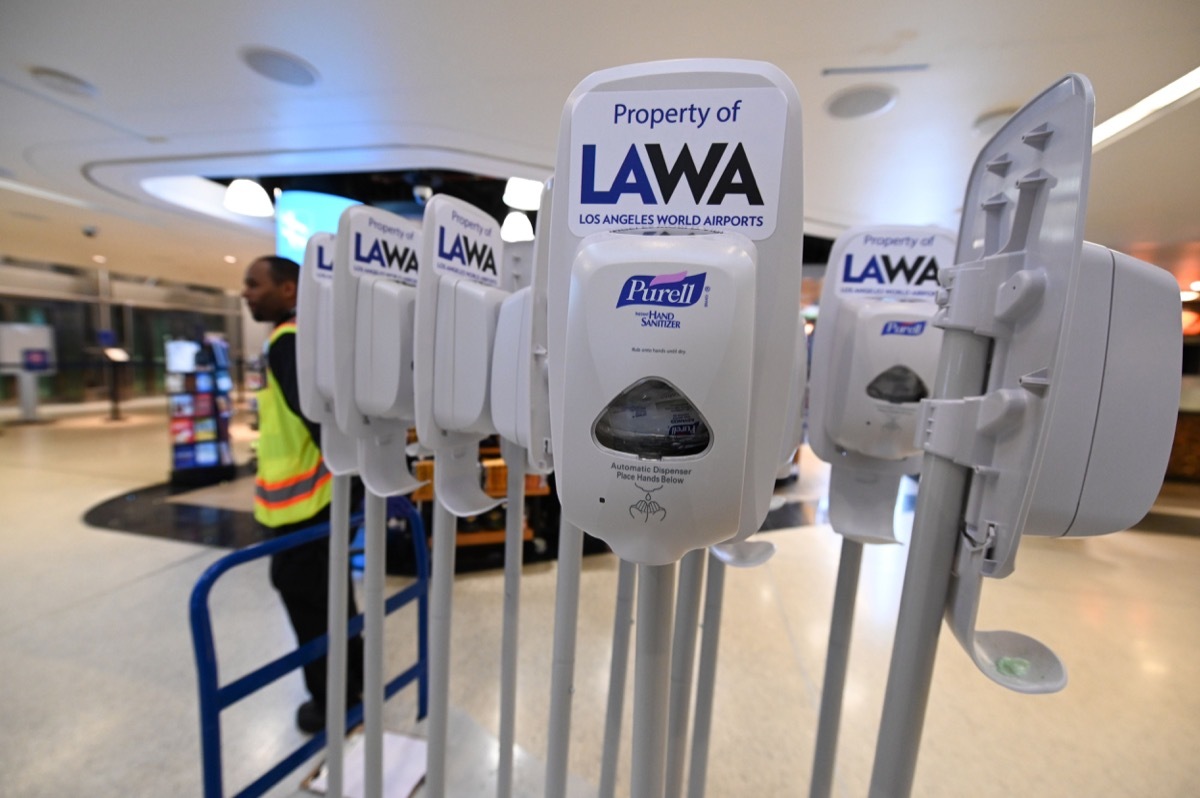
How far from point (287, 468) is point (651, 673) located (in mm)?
1795

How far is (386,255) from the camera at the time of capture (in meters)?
1.22

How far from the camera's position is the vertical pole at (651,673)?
0.65 metres

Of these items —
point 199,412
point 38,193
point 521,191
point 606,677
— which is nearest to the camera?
point 606,677

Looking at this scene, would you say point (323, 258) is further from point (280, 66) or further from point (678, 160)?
point (280, 66)

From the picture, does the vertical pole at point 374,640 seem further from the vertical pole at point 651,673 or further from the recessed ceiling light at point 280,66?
the recessed ceiling light at point 280,66

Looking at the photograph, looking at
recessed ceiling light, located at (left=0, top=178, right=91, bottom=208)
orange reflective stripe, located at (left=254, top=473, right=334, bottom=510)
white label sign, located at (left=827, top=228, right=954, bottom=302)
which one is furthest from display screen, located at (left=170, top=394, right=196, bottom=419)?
white label sign, located at (left=827, top=228, right=954, bottom=302)

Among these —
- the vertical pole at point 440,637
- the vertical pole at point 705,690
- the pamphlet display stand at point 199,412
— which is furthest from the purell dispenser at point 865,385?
the pamphlet display stand at point 199,412

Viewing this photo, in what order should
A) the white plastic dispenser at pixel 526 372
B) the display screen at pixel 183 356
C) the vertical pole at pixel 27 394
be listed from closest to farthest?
the white plastic dispenser at pixel 526 372 → the display screen at pixel 183 356 → the vertical pole at pixel 27 394

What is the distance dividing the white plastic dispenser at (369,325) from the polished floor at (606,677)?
147 centimetres

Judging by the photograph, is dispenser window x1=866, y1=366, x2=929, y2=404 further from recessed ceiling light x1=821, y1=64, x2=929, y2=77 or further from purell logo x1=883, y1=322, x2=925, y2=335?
recessed ceiling light x1=821, y1=64, x2=929, y2=77

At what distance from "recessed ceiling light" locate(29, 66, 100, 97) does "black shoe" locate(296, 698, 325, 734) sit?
10.7ft

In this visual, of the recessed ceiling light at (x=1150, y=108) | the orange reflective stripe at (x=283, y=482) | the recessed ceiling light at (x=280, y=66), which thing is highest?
the recessed ceiling light at (x=1150, y=108)

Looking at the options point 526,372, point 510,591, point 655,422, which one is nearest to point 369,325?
point 526,372

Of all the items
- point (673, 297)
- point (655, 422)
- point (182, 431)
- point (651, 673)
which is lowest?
point (182, 431)
